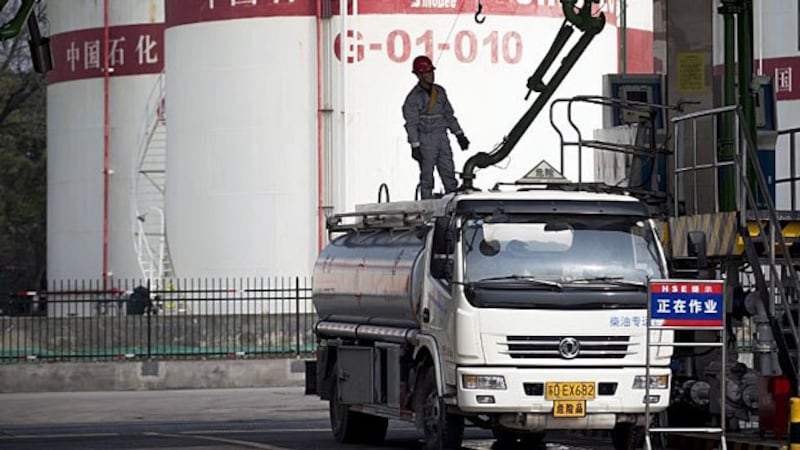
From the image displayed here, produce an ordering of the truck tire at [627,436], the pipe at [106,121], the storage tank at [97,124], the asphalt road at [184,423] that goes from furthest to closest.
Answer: the pipe at [106,121]
the storage tank at [97,124]
the asphalt road at [184,423]
the truck tire at [627,436]

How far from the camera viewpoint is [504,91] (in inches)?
1556

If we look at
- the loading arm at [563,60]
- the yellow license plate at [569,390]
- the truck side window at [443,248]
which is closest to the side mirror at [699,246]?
the yellow license plate at [569,390]

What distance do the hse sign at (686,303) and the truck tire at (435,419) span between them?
2.33 metres

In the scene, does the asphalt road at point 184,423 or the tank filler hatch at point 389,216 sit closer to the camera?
the tank filler hatch at point 389,216

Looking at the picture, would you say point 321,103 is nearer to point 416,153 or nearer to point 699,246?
point 416,153

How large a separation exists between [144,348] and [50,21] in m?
25.3

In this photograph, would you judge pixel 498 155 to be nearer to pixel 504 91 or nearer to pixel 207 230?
pixel 504 91

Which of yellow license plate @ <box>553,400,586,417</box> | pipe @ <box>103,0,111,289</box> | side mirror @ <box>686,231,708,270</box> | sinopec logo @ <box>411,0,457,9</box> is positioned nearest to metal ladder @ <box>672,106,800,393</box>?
side mirror @ <box>686,231,708,270</box>

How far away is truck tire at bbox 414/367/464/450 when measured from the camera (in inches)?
784

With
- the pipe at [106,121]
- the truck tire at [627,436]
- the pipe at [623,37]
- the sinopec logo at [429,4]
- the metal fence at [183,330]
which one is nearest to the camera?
the truck tire at [627,436]

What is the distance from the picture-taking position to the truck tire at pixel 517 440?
70.5 feet

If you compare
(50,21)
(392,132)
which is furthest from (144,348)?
(50,21)

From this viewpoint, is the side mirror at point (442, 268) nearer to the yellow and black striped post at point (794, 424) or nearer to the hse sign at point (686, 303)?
the hse sign at point (686, 303)

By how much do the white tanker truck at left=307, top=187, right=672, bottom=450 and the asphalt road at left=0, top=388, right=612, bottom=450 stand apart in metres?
2.67
